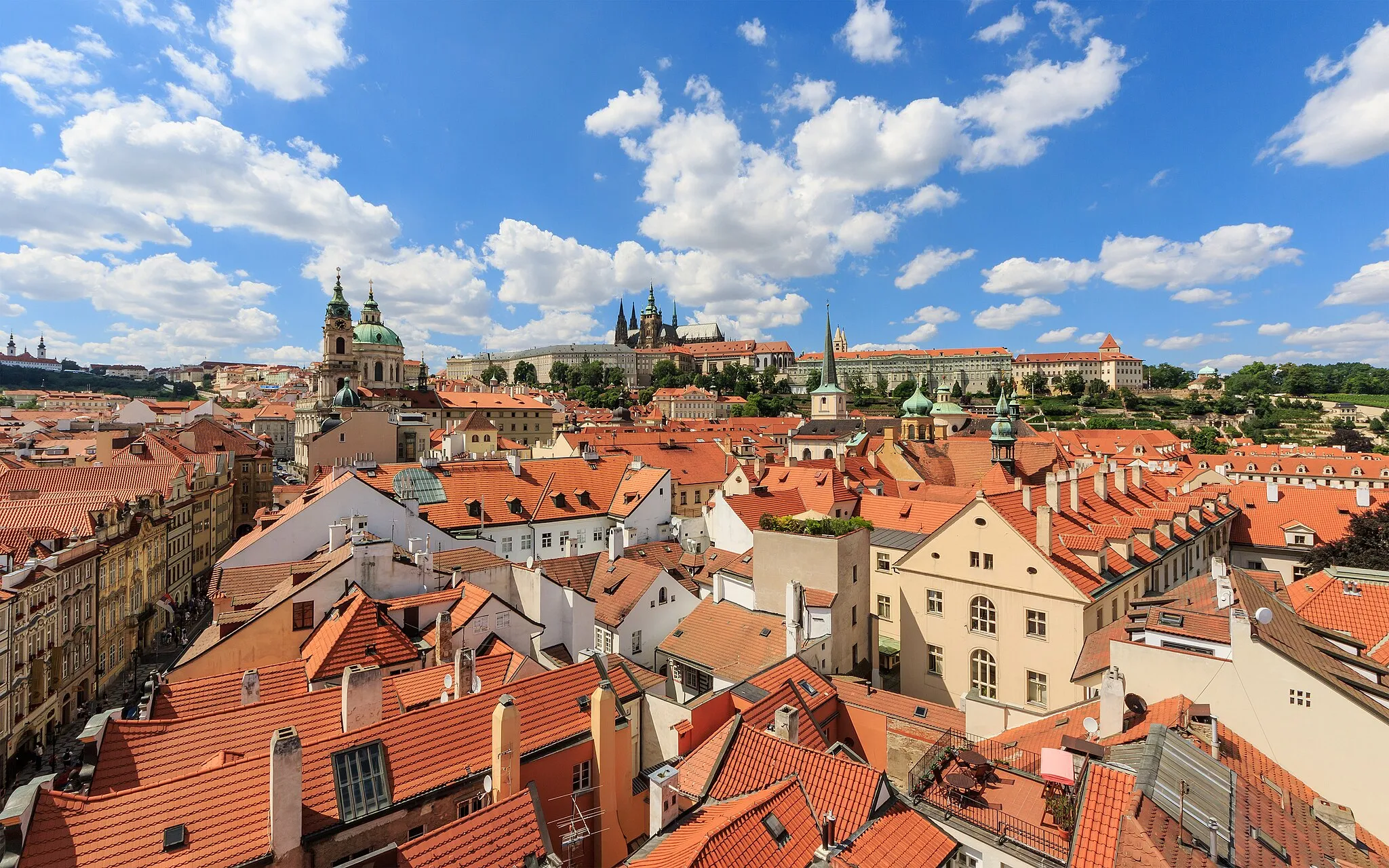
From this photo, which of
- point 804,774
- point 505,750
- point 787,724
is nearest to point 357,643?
point 505,750

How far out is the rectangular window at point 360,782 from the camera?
381 inches

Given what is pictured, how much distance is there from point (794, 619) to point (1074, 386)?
148 metres

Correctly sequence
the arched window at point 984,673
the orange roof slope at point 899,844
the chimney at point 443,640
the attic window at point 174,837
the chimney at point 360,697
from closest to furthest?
the attic window at point 174,837, the orange roof slope at point 899,844, the chimney at point 360,697, the chimney at point 443,640, the arched window at point 984,673

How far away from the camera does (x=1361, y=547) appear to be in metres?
29.2

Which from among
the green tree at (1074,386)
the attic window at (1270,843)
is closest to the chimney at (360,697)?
the attic window at (1270,843)

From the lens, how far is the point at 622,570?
85.1 ft

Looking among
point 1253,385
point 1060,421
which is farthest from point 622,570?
point 1253,385

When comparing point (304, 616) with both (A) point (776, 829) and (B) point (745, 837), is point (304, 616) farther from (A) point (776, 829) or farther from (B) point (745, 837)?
(A) point (776, 829)

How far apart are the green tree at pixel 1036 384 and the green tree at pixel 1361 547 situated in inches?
4931

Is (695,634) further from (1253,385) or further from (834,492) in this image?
(1253,385)

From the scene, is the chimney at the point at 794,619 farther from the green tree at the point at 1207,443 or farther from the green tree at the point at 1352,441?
the green tree at the point at 1352,441

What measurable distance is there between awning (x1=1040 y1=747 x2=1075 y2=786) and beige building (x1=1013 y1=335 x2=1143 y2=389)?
531 ft

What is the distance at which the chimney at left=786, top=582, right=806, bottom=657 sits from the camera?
19375mm

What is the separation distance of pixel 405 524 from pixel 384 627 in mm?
12608
